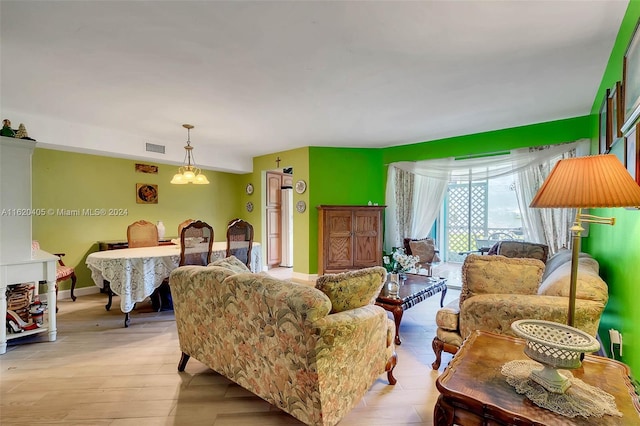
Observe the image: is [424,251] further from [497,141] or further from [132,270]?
[132,270]

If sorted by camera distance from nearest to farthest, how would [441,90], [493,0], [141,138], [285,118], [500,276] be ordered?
[493,0] < [500,276] < [441,90] < [285,118] < [141,138]

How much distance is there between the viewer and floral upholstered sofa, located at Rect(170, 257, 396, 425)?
1435 millimetres

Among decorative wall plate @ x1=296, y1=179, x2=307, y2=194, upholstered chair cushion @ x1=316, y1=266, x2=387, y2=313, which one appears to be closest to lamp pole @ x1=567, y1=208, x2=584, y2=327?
upholstered chair cushion @ x1=316, y1=266, x2=387, y2=313

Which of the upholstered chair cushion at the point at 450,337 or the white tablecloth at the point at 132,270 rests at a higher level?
the white tablecloth at the point at 132,270

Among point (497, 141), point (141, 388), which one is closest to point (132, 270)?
point (141, 388)

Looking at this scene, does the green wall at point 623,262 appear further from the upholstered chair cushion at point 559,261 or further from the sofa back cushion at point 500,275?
the sofa back cushion at point 500,275

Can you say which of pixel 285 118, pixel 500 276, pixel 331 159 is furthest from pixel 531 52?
pixel 331 159

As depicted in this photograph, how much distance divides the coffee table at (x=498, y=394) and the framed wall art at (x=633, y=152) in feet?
2.89

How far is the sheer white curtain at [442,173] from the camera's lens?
394cm

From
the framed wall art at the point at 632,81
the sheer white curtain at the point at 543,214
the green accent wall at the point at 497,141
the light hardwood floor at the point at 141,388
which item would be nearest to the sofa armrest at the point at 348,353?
the light hardwood floor at the point at 141,388

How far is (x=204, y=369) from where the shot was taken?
7.73 feet

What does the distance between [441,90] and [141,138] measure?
442 centimetres

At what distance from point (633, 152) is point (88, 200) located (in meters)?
5.95

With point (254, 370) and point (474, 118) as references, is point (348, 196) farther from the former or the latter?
point (254, 370)
